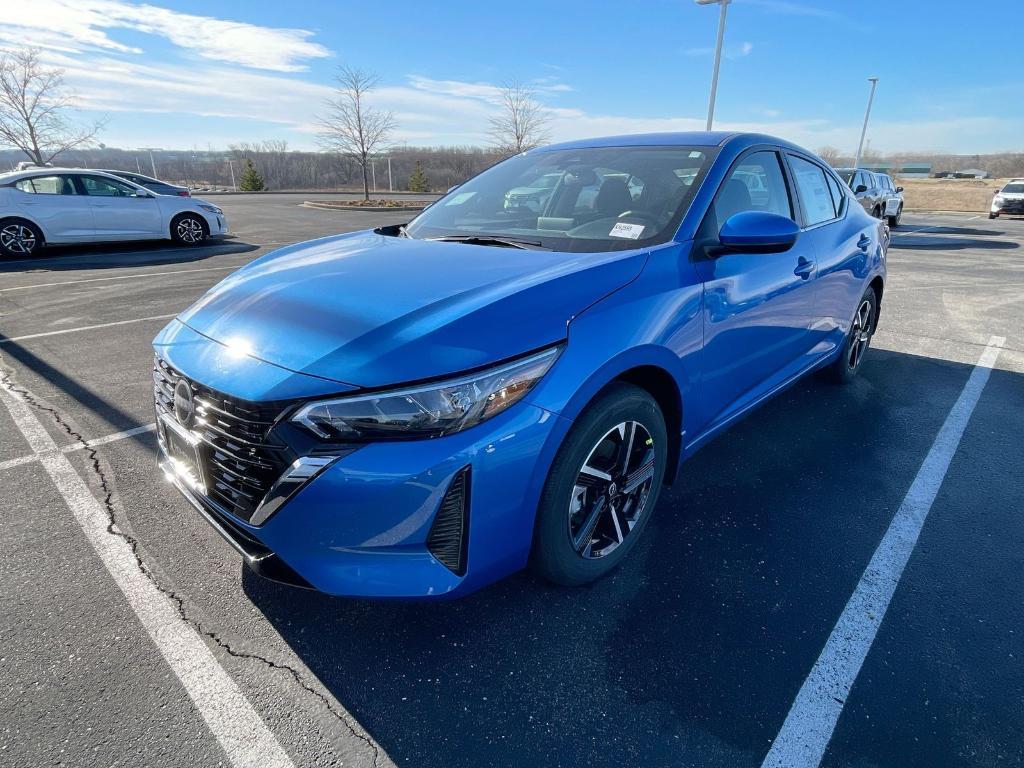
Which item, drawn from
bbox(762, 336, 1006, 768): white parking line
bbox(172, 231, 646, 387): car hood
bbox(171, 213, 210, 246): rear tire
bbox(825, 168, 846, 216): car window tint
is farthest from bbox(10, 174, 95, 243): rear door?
bbox(762, 336, 1006, 768): white parking line

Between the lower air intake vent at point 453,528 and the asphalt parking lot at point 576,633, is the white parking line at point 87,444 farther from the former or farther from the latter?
the lower air intake vent at point 453,528

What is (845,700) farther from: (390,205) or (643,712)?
(390,205)

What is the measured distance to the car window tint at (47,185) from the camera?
33.7 feet

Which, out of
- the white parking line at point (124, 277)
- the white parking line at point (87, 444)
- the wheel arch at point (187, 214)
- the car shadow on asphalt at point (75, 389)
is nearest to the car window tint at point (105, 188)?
the wheel arch at point (187, 214)

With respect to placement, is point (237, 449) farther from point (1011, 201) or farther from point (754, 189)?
point (1011, 201)

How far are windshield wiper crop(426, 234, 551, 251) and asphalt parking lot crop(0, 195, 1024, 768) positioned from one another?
1.42 m

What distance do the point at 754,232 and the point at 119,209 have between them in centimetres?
1266

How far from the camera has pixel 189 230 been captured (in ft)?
40.5

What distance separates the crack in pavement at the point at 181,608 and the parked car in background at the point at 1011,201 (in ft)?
107

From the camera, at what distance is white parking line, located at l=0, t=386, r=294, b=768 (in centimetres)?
167

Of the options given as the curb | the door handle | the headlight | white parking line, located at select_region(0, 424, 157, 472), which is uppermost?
the door handle

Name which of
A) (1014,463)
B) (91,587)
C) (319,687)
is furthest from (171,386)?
(1014,463)

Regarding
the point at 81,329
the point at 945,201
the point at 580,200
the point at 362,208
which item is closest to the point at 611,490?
the point at 580,200

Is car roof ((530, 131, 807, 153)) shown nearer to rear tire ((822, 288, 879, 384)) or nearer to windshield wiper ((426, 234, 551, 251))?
windshield wiper ((426, 234, 551, 251))
